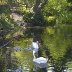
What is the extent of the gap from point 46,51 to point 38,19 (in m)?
13.2

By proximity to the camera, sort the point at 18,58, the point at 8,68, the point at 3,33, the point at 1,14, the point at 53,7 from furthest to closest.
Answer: the point at 53,7 < the point at 3,33 < the point at 1,14 < the point at 18,58 < the point at 8,68

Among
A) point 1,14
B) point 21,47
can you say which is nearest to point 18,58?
point 21,47

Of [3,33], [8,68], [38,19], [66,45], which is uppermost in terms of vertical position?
[38,19]

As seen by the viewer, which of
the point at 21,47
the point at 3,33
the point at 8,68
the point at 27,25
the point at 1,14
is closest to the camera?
the point at 8,68

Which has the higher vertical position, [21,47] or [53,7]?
[53,7]

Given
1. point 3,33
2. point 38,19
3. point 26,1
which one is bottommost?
point 3,33

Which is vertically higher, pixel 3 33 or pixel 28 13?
pixel 28 13

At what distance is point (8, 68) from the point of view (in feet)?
32.9

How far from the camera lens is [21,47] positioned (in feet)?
50.1

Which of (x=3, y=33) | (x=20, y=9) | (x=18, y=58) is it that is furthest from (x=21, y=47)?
(x=20, y=9)

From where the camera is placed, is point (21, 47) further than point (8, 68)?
Yes

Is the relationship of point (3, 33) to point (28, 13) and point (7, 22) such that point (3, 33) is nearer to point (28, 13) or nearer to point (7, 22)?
point (7, 22)

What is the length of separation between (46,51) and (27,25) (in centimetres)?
1283

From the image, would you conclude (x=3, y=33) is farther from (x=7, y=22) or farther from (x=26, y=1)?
(x=26, y=1)
